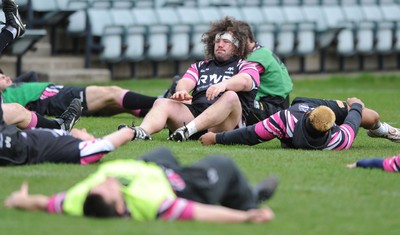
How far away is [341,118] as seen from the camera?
11.1m

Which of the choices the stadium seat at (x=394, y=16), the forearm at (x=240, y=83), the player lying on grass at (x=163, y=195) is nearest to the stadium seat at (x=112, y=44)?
the stadium seat at (x=394, y=16)

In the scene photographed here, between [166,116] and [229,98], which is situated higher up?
[229,98]

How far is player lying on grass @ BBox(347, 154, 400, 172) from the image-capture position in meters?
8.97

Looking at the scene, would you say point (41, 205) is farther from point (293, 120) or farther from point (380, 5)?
point (380, 5)

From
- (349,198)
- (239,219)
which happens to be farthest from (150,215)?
(349,198)

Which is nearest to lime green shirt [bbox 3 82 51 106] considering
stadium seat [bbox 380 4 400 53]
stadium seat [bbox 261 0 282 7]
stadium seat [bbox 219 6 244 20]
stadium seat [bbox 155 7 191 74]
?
stadium seat [bbox 155 7 191 74]

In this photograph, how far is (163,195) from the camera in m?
6.61

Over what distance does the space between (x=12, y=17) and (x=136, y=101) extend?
1822 millimetres

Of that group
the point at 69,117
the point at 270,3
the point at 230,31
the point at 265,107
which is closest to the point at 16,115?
the point at 69,117

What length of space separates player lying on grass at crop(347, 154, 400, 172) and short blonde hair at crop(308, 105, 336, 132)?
660 mm

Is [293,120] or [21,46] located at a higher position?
[293,120]

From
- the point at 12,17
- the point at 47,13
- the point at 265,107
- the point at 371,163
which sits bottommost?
the point at 47,13

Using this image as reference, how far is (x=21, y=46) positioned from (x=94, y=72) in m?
1.95

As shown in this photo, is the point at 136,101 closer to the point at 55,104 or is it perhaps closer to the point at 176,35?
the point at 55,104
